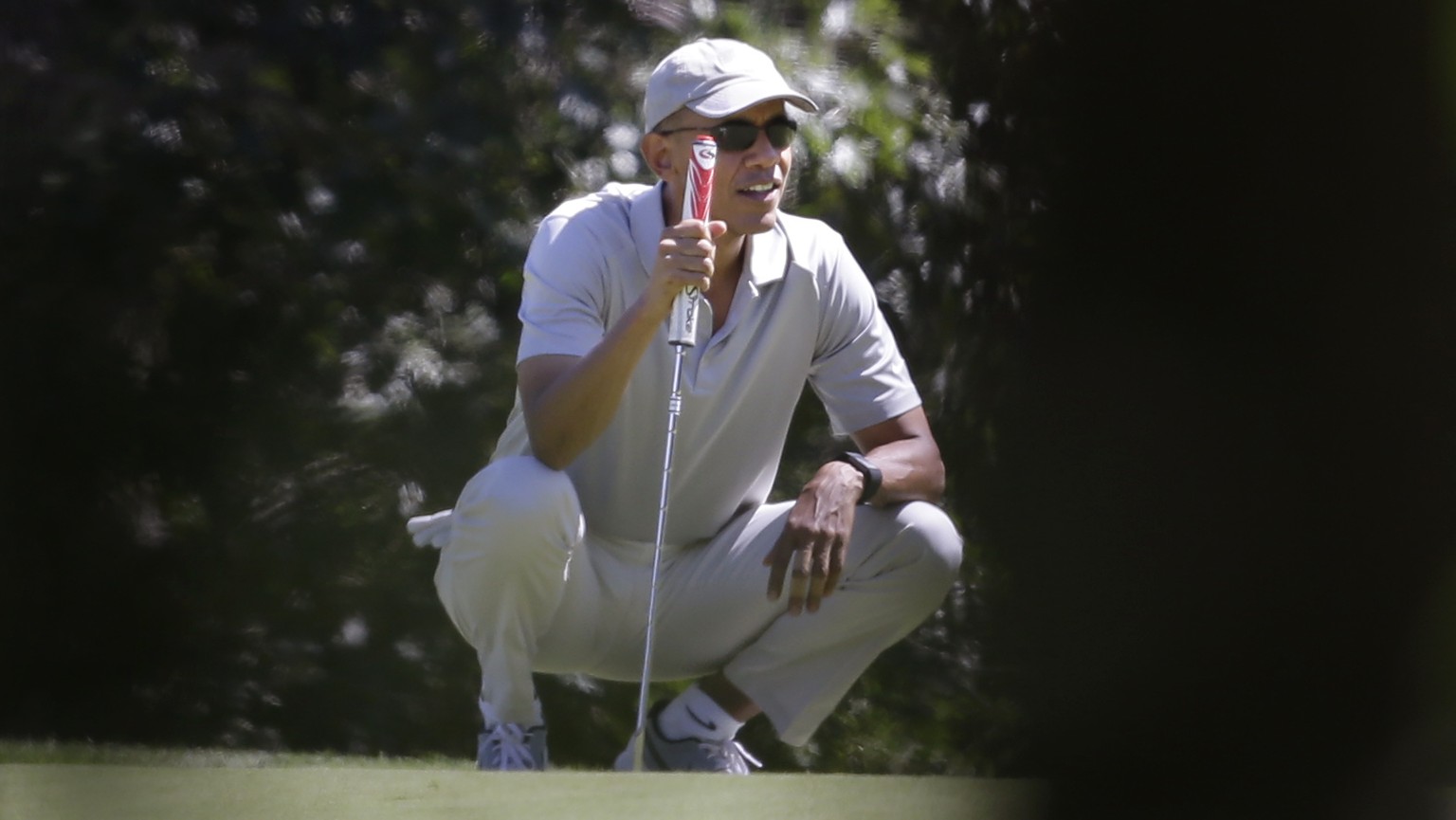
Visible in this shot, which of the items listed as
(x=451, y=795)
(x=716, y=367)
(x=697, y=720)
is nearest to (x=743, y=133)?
(x=716, y=367)

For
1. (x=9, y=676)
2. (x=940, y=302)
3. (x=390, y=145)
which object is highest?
(x=390, y=145)

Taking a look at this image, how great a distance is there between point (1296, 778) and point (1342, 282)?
0.61 feet

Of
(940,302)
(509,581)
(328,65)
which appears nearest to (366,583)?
(328,65)

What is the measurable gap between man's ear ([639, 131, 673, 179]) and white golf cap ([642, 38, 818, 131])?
0.02 metres

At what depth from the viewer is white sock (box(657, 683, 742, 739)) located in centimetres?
204

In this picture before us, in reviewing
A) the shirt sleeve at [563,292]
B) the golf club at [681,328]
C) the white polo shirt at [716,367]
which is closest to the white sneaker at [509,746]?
the golf club at [681,328]

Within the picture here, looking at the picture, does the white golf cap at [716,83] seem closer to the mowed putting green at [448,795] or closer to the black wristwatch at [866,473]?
the black wristwatch at [866,473]

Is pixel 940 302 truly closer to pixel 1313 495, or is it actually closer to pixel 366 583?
pixel 366 583

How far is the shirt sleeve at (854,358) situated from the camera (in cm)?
209

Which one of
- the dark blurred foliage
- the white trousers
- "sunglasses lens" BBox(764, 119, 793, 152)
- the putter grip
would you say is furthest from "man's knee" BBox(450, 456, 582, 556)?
the dark blurred foliage

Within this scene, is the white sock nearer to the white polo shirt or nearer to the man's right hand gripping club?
the white polo shirt

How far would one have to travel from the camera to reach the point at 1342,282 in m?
0.66

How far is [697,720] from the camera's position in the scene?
2041 mm

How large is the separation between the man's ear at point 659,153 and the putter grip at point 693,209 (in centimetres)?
23
